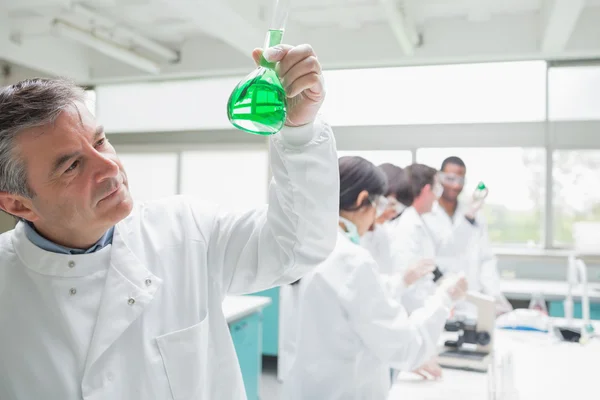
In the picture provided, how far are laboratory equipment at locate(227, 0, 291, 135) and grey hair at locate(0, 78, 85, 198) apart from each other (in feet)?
1.36

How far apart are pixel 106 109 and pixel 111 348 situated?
549cm

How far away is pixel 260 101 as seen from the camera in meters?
0.86

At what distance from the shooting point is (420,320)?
1921mm

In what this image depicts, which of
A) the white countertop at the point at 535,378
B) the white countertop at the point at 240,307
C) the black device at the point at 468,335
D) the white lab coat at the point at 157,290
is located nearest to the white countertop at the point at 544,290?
the white countertop at the point at 535,378

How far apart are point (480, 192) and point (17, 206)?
Answer: 285 centimetres

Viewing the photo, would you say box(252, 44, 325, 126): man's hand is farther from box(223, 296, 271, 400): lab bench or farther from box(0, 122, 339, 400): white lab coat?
box(223, 296, 271, 400): lab bench

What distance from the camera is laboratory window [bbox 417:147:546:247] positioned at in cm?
345

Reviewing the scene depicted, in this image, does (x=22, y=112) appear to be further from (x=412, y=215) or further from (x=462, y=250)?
(x=462, y=250)

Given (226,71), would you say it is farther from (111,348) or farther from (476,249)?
(111,348)

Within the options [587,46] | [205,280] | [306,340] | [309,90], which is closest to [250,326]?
[306,340]

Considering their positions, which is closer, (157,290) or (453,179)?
(157,290)

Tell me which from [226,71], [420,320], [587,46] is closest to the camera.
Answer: [420,320]

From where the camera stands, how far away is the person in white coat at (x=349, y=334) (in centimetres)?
171

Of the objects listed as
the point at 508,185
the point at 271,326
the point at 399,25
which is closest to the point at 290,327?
the point at 508,185
